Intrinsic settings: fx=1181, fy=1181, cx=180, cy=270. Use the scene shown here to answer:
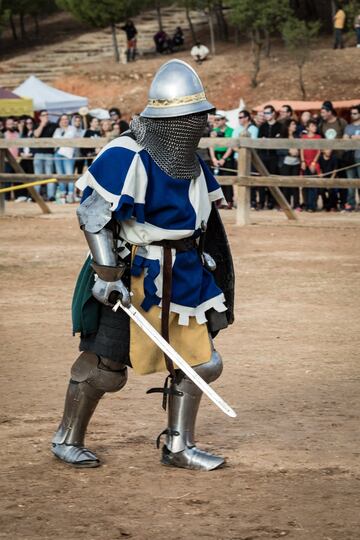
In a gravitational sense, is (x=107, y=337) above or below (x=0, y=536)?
above

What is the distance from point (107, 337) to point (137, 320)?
197 millimetres

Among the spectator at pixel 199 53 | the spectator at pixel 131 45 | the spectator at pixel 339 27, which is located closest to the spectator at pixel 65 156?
the spectator at pixel 339 27

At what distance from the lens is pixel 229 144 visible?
14.4 metres

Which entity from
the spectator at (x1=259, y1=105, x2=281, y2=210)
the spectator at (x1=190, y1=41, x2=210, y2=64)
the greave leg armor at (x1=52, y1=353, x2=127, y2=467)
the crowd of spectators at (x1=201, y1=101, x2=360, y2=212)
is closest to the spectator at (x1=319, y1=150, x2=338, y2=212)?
the crowd of spectators at (x1=201, y1=101, x2=360, y2=212)

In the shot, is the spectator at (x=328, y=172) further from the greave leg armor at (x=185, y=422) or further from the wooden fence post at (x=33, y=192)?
the greave leg armor at (x=185, y=422)

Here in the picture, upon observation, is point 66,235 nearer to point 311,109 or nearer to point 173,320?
point 173,320

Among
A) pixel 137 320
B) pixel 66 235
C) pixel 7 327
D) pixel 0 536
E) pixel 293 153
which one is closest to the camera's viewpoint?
pixel 0 536

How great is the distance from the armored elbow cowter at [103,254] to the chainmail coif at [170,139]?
1.00ft

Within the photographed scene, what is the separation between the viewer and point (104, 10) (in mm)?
38781

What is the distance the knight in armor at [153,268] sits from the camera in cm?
476

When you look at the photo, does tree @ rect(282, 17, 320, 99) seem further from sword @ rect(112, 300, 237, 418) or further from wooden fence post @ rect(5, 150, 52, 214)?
sword @ rect(112, 300, 237, 418)

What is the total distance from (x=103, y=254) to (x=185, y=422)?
0.81 metres

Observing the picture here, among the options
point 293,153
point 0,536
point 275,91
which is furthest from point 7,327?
point 275,91

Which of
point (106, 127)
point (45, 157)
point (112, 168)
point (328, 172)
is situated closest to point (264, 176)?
point (328, 172)
